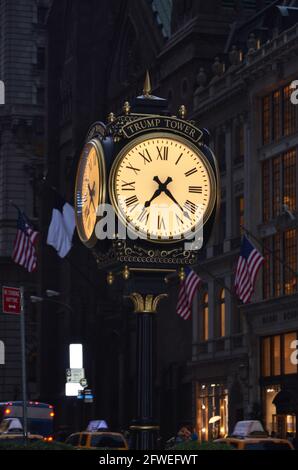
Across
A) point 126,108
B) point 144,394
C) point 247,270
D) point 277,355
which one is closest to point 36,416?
point 277,355

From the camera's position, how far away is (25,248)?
198ft

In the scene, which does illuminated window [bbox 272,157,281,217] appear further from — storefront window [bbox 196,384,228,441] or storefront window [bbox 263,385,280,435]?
storefront window [bbox 196,384,228,441]

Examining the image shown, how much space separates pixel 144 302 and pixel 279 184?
47251mm

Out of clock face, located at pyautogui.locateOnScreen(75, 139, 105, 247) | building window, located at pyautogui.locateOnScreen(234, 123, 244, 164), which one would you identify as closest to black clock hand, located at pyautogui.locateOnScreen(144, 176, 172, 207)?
clock face, located at pyautogui.locateOnScreen(75, 139, 105, 247)

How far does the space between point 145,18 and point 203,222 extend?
67926 mm

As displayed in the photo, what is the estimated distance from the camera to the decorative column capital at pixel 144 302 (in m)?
11.7

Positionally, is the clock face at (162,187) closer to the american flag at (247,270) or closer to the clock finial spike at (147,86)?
A: the clock finial spike at (147,86)

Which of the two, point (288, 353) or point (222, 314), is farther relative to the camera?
point (222, 314)

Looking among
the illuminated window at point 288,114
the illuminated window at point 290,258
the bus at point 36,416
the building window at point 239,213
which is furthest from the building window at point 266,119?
the bus at point 36,416

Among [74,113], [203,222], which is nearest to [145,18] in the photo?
[74,113]

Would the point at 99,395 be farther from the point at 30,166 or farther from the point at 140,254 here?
the point at 140,254

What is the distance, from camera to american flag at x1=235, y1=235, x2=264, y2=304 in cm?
4556

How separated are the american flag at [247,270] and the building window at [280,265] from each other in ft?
26.5

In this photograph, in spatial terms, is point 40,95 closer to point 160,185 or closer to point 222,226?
point 222,226
